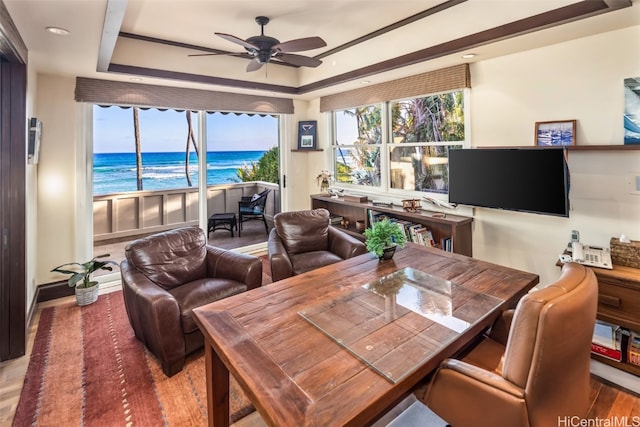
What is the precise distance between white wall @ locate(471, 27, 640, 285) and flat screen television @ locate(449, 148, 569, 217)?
1.03ft

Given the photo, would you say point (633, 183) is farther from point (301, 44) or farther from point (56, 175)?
point (56, 175)

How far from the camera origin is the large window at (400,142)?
3.63m

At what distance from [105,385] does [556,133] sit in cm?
389

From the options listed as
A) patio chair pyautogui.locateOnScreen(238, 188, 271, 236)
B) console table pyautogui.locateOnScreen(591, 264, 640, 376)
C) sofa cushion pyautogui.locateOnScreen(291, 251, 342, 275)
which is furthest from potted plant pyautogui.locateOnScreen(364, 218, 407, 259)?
patio chair pyautogui.locateOnScreen(238, 188, 271, 236)

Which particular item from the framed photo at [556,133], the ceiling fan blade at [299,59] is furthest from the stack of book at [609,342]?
the ceiling fan blade at [299,59]

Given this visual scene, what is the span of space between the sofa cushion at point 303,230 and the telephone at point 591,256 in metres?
2.26

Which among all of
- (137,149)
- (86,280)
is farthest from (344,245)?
(137,149)

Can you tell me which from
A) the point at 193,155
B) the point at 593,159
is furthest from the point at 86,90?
the point at 593,159

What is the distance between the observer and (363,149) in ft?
15.6

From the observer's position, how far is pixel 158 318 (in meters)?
2.18

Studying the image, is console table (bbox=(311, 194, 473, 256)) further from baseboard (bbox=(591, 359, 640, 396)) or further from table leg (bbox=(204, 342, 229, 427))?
table leg (bbox=(204, 342, 229, 427))

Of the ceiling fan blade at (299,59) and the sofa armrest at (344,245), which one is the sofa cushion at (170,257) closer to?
the sofa armrest at (344,245)

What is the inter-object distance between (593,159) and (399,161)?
2.00 meters

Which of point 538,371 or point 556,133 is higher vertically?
point 556,133
